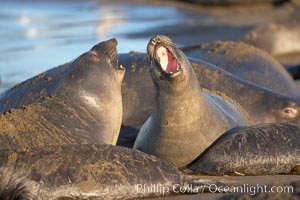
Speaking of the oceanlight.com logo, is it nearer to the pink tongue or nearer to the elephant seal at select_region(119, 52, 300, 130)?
the pink tongue

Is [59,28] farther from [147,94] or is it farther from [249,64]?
[147,94]

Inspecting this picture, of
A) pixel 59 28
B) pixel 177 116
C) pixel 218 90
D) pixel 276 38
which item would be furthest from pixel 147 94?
pixel 59 28

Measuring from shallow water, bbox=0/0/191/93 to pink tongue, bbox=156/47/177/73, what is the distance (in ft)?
15.3

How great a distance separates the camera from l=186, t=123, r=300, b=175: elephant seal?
5754 mm

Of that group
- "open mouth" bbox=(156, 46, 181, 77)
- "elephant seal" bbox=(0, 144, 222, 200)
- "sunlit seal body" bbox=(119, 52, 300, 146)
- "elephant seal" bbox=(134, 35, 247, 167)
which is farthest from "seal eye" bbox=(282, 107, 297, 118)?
"elephant seal" bbox=(0, 144, 222, 200)

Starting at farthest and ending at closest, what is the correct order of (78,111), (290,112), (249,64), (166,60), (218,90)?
(249,64), (218,90), (290,112), (78,111), (166,60)

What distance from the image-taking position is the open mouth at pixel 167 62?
18.5ft

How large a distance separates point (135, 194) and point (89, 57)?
5.90 feet

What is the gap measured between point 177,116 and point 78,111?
695 mm

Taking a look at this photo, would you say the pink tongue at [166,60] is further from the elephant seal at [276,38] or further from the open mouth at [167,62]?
the elephant seal at [276,38]

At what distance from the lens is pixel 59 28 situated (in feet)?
50.3

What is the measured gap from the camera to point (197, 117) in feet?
19.9

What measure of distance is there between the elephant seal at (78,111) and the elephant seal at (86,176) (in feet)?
1.50

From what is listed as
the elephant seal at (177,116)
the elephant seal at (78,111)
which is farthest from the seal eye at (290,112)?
the elephant seal at (78,111)
